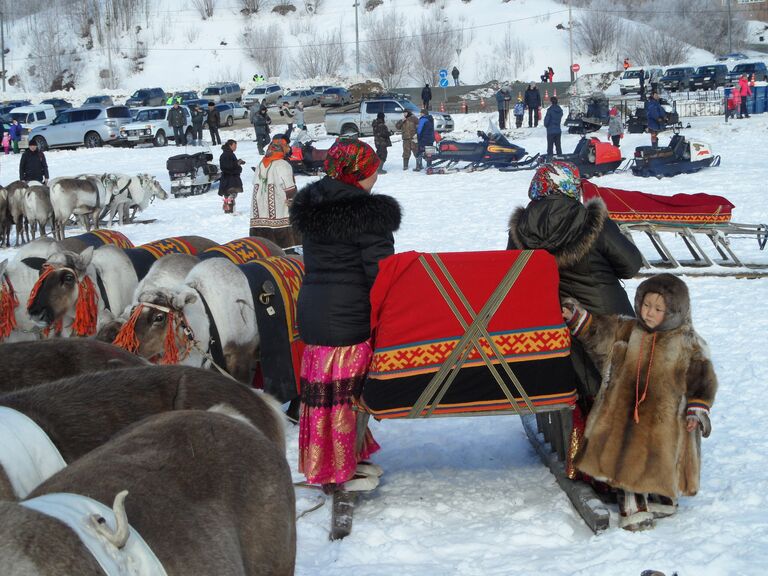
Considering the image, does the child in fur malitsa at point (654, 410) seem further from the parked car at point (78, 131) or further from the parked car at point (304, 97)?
the parked car at point (304, 97)

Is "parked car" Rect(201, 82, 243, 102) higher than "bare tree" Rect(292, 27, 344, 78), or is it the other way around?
"bare tree" Rect(292, 27, 344, 78)

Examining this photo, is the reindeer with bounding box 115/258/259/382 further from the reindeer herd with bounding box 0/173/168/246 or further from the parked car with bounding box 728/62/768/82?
the parked car with bounding box 728/62/768/82

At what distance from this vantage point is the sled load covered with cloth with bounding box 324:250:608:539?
4660mm

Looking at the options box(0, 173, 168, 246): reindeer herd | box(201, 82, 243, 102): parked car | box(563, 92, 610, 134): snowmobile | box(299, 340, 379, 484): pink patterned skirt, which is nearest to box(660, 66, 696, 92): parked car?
box(563, 92, 610, 134): snowmobile

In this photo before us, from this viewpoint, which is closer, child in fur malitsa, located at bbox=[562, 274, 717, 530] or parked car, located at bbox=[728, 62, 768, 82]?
child in fur malitsa, located at bbox=[562, 274, 717, 530]

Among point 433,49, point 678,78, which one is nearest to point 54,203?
point 678,78

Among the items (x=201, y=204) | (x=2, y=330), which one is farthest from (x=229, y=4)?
(x=2, y=330)

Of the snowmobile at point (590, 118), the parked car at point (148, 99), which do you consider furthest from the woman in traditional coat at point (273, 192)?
the parked car at point (148, 99)

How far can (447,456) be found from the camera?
228 inches

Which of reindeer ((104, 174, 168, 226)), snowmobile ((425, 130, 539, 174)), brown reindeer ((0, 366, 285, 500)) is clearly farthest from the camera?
snowmobile ((425, 130, 539, 174))

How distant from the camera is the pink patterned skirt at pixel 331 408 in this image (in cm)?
487

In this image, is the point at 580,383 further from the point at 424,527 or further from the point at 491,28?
the point at 491,28

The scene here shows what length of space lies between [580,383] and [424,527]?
103 centimetres

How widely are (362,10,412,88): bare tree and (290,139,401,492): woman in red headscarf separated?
207ft
